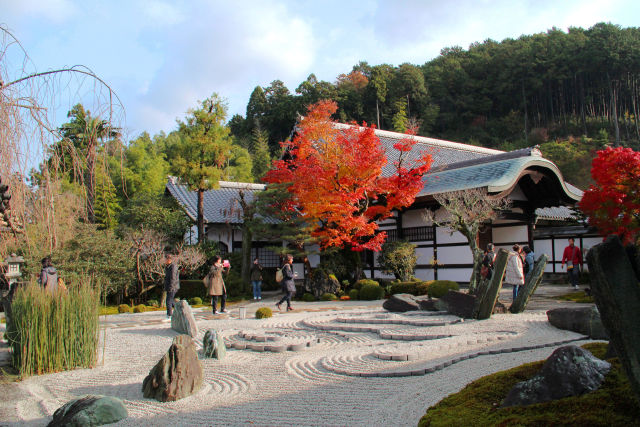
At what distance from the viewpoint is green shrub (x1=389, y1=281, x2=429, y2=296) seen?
53.5 feet

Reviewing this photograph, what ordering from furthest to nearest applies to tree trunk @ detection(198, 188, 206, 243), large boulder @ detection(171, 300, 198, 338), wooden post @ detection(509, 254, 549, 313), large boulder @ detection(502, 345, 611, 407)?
tree trunk @ detection(198, 188, 206, 243), wooden post @ detection(509, 254, 549, 313), large boulder @ detection(171, 300, 198, 338), large boulder @ detection(502, 345, 611, 407)

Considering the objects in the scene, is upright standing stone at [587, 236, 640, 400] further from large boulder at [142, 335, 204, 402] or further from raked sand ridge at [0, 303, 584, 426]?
large boulder at [142, 335, 204, 402]

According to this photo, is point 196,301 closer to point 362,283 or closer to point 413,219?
point 362,283

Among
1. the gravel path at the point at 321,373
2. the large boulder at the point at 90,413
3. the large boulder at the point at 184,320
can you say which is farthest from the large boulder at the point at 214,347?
the large boulder at the point at 90,413

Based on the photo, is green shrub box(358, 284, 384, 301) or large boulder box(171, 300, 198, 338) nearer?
large boulder box(171, 300, 198, 338)

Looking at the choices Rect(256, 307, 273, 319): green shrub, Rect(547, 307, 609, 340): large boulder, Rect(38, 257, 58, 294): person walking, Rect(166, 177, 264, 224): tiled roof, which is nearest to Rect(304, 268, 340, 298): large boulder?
Rect(166, 177, 264, 224): tiled roof

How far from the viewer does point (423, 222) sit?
19.6 meters

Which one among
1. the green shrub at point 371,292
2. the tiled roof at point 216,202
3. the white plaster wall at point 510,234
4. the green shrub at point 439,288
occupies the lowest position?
the green shrub at point 371,292

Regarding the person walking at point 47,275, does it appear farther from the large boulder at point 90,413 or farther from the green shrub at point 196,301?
the green shrub at point 196,301

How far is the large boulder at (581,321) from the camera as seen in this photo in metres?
7.64

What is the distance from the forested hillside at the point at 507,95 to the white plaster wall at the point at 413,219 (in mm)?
21551

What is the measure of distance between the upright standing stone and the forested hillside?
37.1 m

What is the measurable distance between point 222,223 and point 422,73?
114 ft

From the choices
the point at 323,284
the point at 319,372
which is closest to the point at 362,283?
the point at 323,284
